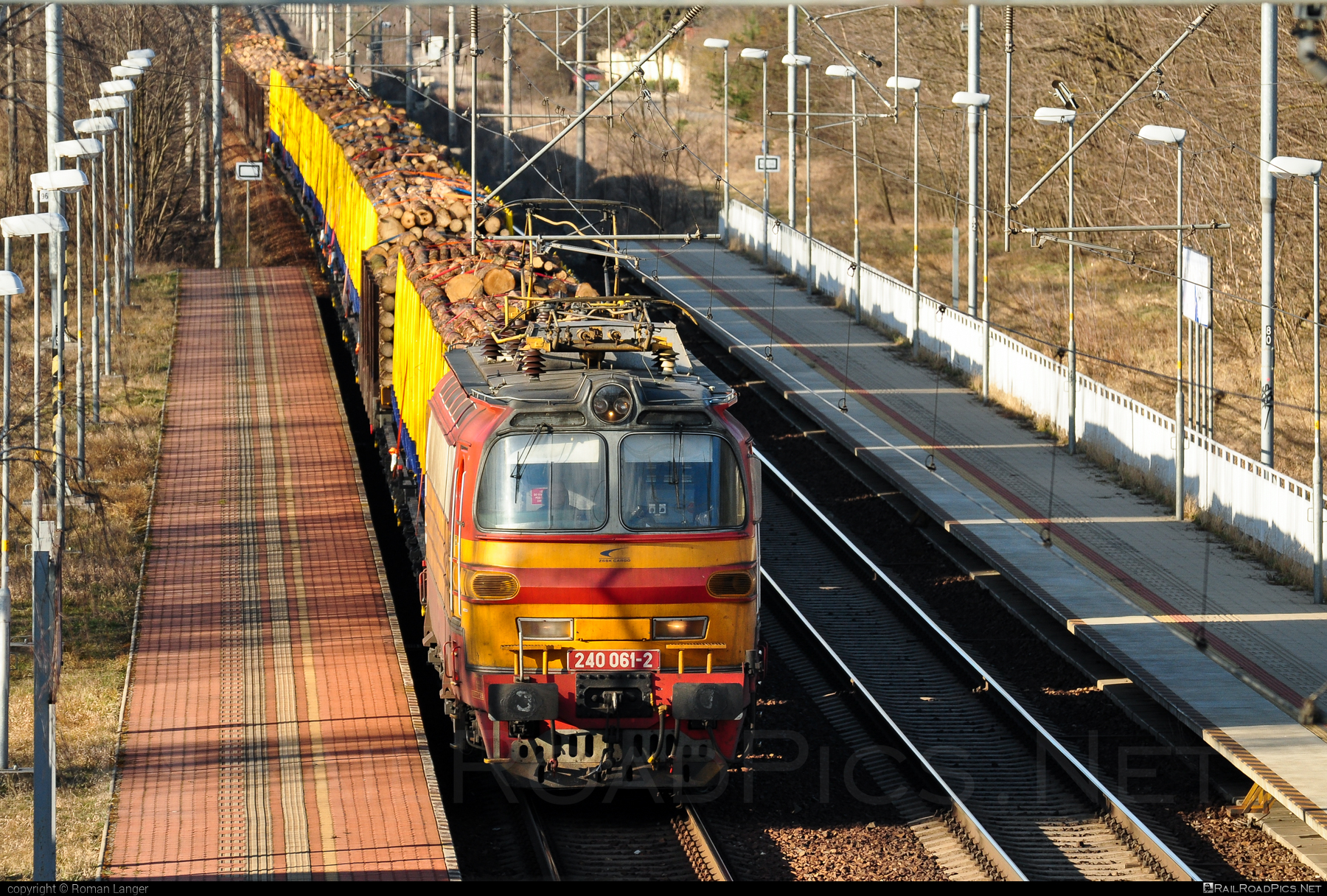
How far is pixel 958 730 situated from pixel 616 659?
4695 mm

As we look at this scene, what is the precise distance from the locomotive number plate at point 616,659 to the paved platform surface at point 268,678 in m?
1.46

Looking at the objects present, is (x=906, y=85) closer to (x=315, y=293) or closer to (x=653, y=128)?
(x=315, y=293)

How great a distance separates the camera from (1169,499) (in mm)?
21438

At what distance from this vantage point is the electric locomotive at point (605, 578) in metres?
10.8

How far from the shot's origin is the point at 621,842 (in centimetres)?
1178

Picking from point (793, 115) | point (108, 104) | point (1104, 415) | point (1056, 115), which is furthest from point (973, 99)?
point (108, 104)

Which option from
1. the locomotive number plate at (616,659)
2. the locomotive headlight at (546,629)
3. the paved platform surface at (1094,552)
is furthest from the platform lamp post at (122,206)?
the locomotive number plate at (616,659)

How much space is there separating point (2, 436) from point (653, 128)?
48.9 m

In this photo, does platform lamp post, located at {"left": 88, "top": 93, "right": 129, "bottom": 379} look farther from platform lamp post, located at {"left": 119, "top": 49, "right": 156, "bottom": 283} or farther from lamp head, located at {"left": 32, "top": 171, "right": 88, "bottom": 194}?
lamp head, located at {"left": 32, "top": 171, "right": 88, "bottom": 194}

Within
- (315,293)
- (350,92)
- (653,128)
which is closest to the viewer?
(315,293)

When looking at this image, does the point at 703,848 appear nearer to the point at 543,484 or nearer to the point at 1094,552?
the point at 543,484
